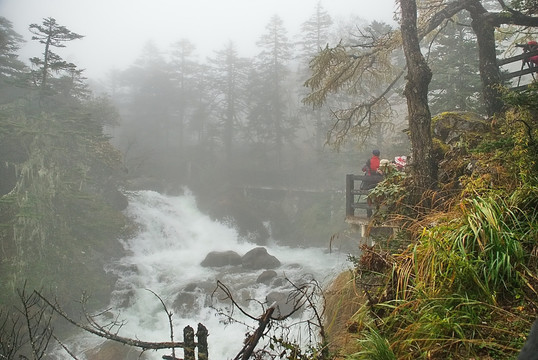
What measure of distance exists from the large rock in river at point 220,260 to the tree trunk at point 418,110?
609 inches

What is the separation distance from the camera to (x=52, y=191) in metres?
13.6

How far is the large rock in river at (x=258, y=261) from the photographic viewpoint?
19156 mm

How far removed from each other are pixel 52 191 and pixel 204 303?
786 cm

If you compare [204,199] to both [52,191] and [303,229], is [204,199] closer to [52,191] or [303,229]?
[303,229]

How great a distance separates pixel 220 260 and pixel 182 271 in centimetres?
226

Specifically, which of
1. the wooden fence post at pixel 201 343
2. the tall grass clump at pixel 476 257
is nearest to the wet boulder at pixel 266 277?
the wooden fence post at pixel 201 343

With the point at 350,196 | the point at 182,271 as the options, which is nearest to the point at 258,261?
the point at 182,271

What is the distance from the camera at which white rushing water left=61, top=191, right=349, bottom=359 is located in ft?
42.7

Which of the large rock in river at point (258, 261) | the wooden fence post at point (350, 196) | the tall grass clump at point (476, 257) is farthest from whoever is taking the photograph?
the large rock in river at point (258, 261)

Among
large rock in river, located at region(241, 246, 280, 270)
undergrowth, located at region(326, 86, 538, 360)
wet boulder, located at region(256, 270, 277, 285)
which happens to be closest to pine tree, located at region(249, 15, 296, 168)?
large rock in river, located at region(241, 246, 280, 270)

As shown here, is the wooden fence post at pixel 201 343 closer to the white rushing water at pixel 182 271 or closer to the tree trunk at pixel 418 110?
the tree trunk at pixel 418 110

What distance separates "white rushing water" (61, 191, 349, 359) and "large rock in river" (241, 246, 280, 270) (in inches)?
20.1

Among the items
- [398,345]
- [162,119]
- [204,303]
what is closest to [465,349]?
[398,345]

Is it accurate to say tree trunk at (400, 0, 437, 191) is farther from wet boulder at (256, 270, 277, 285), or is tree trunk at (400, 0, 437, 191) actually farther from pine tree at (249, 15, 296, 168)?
pine tree at (249, 15, 296, 168)
